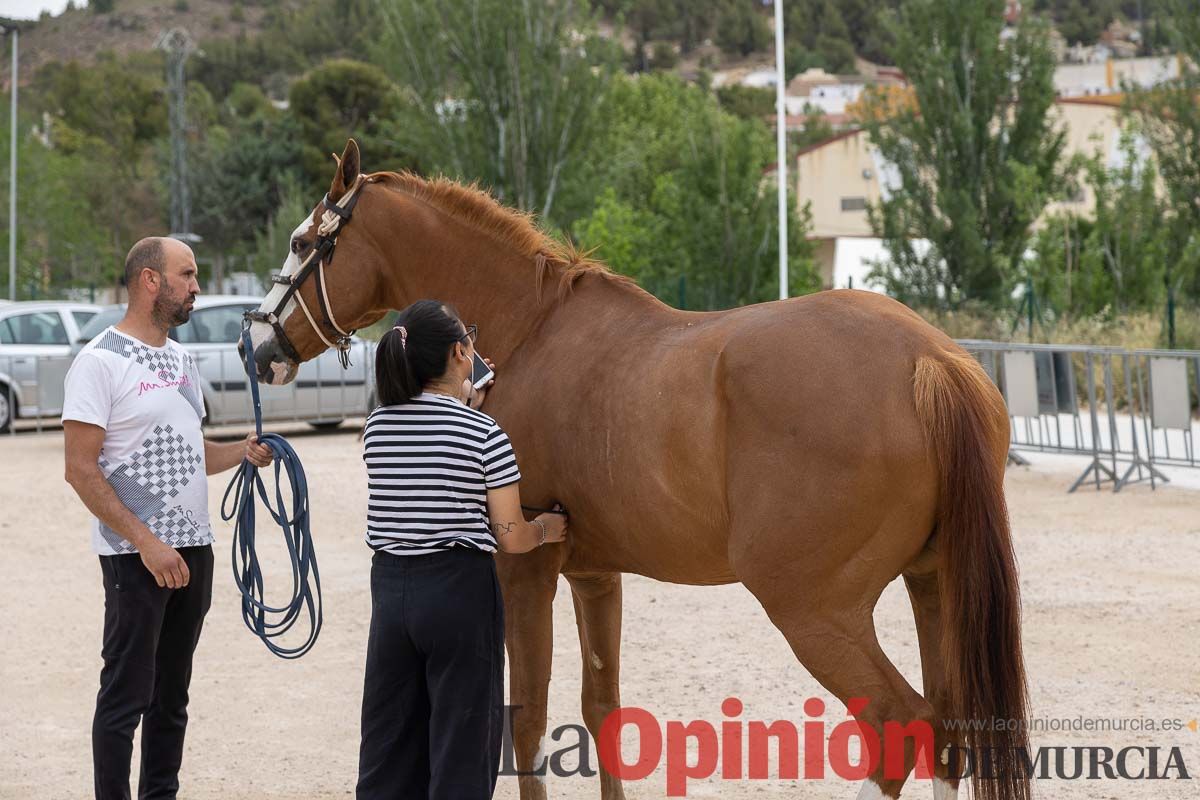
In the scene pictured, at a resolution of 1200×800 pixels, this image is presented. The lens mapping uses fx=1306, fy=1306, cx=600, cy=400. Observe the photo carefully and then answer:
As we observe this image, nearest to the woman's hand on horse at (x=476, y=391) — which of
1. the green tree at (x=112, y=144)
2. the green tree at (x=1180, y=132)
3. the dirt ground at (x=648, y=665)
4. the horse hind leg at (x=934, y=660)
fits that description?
the horse hind leg at (x=934, y=660)

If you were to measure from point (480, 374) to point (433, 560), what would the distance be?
1029mm

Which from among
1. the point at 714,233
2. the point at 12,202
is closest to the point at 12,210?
the point at 12,202

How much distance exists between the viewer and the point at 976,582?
369 centimetres

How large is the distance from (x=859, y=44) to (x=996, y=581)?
16515cm

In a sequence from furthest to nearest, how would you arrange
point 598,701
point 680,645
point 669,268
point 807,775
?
point 669,268
point 680,645
point 807,775
point 598,701

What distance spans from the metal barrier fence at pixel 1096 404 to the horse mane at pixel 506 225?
7850mm

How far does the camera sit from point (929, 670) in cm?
402

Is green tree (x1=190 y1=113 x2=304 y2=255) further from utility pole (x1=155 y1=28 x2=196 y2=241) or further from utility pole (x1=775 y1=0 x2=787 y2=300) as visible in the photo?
utility pole (x1=775 y1=0 x2=787 y2=300)

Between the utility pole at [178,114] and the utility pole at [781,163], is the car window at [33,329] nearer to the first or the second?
the utility pole at [781,163]

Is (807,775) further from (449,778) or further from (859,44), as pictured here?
(859,44)

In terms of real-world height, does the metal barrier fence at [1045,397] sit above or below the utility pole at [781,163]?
below

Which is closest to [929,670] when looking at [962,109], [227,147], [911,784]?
[911,784]

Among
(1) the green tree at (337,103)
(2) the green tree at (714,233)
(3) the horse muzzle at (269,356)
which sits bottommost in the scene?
(3) the horse muzzle at (269,356)

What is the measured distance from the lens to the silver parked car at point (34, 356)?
18844 mm
